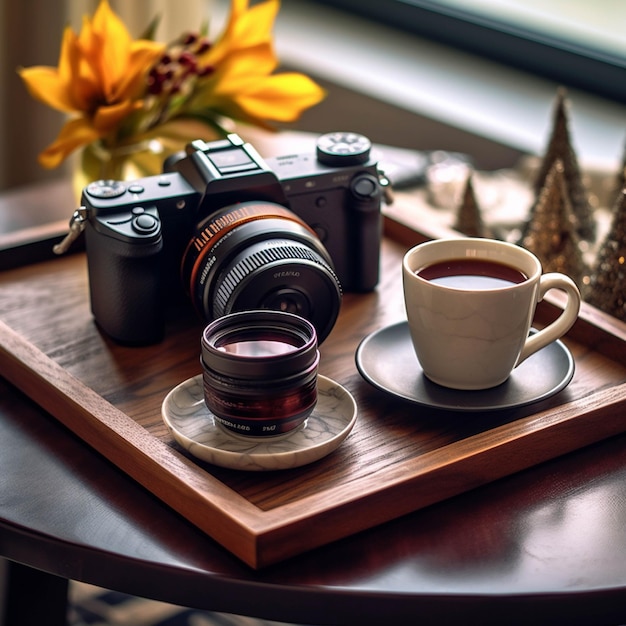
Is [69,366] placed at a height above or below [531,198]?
above

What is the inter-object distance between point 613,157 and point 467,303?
1.05 metres

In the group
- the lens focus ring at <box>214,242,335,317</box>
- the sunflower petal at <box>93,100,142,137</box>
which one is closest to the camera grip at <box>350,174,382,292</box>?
the lens focus ring at <box>214,242,335,317</box>

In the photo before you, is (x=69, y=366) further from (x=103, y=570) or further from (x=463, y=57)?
(x=463, y=57)

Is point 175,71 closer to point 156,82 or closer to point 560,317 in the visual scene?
point 156,82

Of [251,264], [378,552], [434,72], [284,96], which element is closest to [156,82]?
[284,96]

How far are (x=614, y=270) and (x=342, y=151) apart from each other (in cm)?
24

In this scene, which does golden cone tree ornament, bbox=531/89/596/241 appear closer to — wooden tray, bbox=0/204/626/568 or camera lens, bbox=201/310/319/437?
wooden tray, bbox=0/204/626/568

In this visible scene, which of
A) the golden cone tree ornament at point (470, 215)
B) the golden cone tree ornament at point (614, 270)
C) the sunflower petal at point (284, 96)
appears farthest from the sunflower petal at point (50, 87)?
the golden cone tree ornament at point (614, 270)

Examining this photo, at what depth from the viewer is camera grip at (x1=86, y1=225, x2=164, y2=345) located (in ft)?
2.60

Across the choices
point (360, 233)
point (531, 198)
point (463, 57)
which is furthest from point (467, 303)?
point (463, 57)

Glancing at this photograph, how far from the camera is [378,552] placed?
60 cm

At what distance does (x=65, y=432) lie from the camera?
0.73 metres

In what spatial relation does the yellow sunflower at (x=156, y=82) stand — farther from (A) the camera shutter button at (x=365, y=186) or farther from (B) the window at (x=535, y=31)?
A: (B) the window at (x=535, y=31)

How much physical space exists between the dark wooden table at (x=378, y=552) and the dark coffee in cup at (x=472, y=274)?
0.13m
